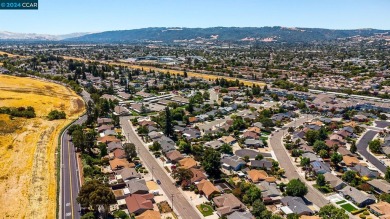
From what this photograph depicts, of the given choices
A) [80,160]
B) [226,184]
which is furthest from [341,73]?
[80,160]

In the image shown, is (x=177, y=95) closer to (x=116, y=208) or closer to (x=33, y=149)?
(x=33, y=149)

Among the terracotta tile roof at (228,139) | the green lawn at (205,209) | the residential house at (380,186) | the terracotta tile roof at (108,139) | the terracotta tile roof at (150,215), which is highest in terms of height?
the terracotta tile roof at (108,139)

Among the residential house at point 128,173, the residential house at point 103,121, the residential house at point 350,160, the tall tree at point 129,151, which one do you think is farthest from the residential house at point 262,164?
the residential house at point 103,121

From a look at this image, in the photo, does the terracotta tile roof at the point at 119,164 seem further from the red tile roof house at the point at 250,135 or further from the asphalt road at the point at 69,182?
the red tile roof house at the point at 250,135

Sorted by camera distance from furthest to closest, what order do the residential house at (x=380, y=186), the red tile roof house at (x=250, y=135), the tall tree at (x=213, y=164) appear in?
the red tile roof house at (x=250, y=135) → the tall tree at (x=213, y=164) → the residential house at (x=380, y=186)

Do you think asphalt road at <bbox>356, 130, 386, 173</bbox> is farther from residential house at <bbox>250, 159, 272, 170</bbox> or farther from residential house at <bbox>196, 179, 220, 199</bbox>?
residential house at <bbox>196, 179, 220, 199</bbox>

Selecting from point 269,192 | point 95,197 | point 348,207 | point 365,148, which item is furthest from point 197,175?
point 365,148
